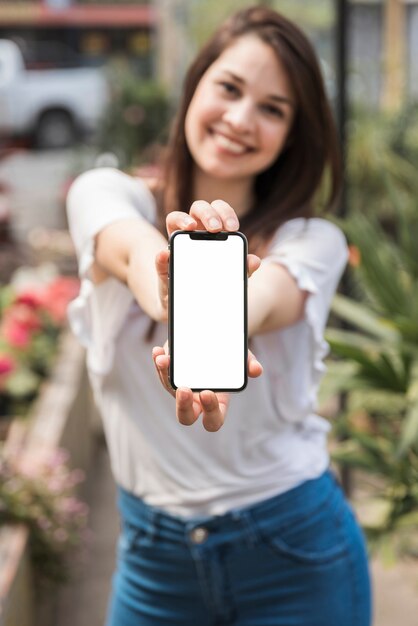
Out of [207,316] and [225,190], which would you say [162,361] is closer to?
[207,316]

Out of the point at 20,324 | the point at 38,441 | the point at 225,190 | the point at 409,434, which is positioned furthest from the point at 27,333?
the point at 225,190

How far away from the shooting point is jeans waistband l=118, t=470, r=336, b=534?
1.91 meters

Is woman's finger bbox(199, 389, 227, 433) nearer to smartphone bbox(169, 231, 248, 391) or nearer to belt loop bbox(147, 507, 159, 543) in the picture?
smartphone bbox(169, 231, 248, 391)

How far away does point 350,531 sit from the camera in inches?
79.6

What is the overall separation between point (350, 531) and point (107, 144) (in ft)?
34.5

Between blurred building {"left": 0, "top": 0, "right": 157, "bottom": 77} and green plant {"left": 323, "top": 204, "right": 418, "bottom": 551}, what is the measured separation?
70.8 feet

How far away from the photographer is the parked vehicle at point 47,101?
19.4 m

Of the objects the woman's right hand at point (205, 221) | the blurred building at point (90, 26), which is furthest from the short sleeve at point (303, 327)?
the blurred building at point (90, 26)

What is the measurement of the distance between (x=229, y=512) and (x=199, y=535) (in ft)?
0.20

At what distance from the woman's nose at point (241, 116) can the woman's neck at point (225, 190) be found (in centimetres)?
15

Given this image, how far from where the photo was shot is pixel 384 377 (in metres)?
3.23

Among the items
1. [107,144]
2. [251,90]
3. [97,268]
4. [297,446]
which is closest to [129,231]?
[97,268]

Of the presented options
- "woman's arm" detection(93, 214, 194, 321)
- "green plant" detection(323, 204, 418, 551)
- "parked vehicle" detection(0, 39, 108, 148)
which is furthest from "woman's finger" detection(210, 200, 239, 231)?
"parked vehicle" detection(0, 39, 108, 148)

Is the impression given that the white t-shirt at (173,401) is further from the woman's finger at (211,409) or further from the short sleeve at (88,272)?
the woman's finger at (211,409)
